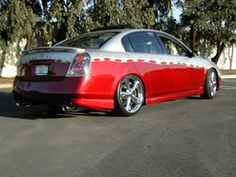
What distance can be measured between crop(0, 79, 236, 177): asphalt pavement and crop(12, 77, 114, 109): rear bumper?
1.07 ft

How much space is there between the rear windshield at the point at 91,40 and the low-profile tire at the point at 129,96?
→ 77 centimetres

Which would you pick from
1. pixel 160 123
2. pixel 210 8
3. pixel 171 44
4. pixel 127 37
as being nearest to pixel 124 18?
pixel 210 8

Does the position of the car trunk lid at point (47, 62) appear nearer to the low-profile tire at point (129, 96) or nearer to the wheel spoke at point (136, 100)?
the low-profile tire at point (129, 96)

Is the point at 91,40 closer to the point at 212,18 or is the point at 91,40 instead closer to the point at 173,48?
the point at 173,48

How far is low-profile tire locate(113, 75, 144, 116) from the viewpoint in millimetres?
7532

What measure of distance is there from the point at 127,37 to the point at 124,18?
1076 centimetres

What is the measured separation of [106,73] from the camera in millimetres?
7301

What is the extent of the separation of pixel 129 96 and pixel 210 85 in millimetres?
Result: 3021

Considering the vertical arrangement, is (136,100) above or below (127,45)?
below

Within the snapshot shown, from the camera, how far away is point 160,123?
7.15 metres

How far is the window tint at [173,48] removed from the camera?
908 cm

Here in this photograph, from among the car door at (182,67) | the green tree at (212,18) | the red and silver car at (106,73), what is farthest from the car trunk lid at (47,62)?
the green tree at (212,18)

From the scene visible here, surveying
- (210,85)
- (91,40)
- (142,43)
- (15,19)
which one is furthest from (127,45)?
(15,19)

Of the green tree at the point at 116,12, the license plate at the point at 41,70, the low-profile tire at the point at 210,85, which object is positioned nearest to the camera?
the license plate at the point at 41,70
